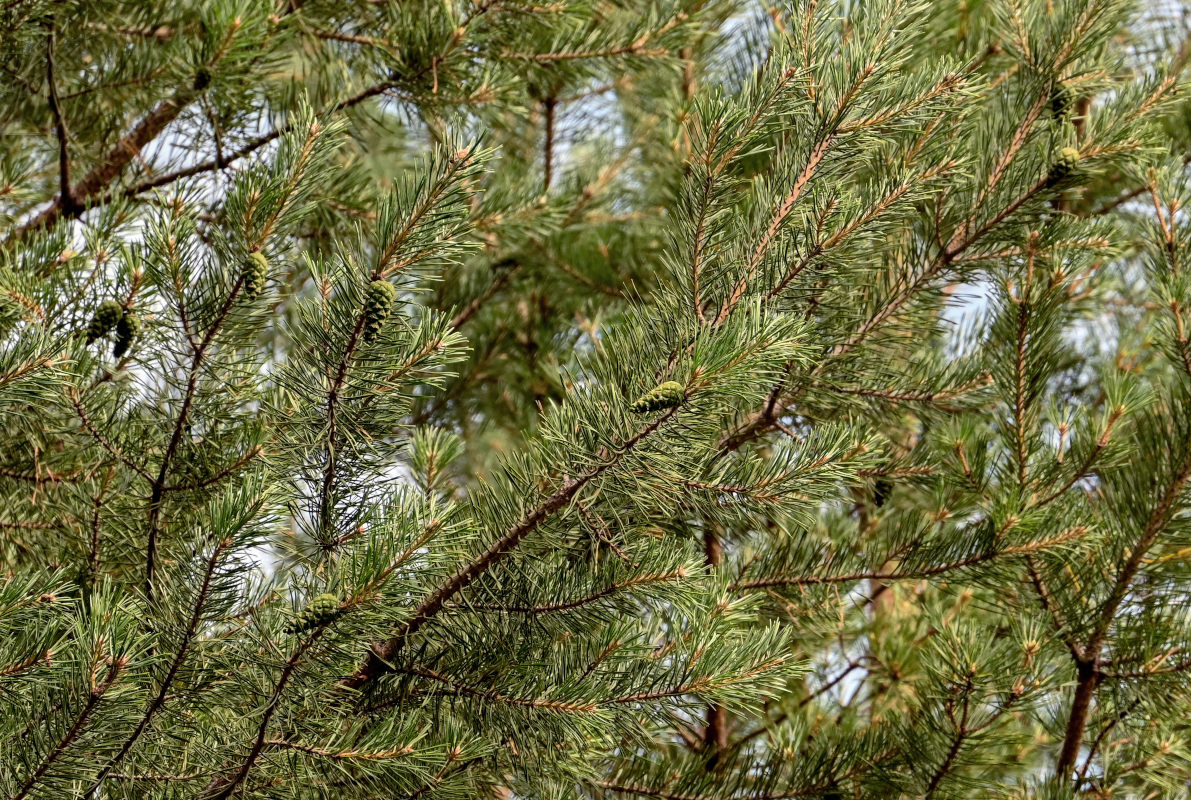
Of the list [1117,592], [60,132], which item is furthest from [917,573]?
[60,132]

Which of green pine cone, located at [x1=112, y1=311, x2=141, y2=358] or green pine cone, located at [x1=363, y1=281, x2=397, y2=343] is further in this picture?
green pine cone, located at [x1=112, y1=311, x2=141, y2=358]

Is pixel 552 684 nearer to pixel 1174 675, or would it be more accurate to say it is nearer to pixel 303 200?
pixel 303 200

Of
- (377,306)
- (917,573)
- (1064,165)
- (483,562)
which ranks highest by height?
(1064,165)

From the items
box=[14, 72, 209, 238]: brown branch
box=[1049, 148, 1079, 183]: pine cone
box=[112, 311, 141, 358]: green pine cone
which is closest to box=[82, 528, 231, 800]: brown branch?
box=[112, 311, 141, 358]: green pine cone

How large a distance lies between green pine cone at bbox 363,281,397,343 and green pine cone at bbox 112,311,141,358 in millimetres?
443

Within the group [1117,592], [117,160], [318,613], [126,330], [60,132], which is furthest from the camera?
[117,160]

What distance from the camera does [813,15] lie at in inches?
49.5

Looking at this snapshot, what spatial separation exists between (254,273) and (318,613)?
0.39 metres

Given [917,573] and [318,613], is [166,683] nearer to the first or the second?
[318,613]

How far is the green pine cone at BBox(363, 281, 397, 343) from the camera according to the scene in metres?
1.10

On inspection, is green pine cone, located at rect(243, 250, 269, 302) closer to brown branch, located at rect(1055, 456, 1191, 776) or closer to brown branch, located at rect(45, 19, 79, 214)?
brown branch, located at rect(45, 19, 79, 214)

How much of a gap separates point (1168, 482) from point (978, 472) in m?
0.28

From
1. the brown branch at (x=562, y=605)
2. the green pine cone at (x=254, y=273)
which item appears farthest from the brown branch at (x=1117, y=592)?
the green pine cone at (x=254, y=273)

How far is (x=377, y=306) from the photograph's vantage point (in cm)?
111
